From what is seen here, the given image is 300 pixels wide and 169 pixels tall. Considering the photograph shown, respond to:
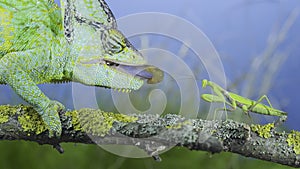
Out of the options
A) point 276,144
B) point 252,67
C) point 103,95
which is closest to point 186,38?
point 252,67

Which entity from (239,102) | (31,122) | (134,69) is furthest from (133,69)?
(239,102)

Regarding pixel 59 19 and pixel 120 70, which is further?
pixel 59 19

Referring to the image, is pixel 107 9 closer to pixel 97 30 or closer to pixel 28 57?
pixel 97 30

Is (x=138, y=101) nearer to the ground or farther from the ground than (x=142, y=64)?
nearer to the ground

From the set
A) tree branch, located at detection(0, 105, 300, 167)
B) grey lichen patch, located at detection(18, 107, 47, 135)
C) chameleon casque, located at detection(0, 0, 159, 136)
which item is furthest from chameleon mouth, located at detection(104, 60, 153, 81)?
grey lichen patch, located at detection(18, 107, 47, 135)

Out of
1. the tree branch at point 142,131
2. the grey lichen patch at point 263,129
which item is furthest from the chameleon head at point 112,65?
the grey lichen patch at point 263,129

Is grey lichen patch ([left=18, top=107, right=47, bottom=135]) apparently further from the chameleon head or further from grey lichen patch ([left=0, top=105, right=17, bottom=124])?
the chameleon head

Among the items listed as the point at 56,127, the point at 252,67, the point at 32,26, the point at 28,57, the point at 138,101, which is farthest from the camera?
the point at 138,101
